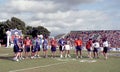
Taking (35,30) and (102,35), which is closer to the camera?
(102,35)

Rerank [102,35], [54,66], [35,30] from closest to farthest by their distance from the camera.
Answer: [54,66] < [102,35] < [35,30]

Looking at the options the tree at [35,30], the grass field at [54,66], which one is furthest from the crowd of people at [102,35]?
the grass field at [54,66]

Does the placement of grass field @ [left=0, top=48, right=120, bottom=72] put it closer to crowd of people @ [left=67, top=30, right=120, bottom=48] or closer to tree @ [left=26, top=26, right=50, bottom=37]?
crowd of people @ [left=67, top=30, right=120, bottom=48]

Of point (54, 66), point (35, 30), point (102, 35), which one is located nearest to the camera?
point (54, 66)

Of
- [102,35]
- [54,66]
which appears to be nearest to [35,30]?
[102,35]

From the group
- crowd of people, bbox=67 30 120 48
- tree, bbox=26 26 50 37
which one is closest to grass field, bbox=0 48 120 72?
crowd of people, bbox=67 30 120 48

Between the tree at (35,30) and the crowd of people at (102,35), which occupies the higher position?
the tree at (35,30)

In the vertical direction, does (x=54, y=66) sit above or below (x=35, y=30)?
below

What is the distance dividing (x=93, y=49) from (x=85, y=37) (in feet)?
146

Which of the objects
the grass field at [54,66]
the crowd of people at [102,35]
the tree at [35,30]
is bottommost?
the grass field at [54,66]

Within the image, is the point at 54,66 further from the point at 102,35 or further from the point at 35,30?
the point at 35,30

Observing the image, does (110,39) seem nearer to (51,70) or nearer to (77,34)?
(77,34)

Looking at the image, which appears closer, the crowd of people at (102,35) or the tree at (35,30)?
the crowd of people at (102,35)

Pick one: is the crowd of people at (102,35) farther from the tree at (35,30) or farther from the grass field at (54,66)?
the grass field at (54,66)
